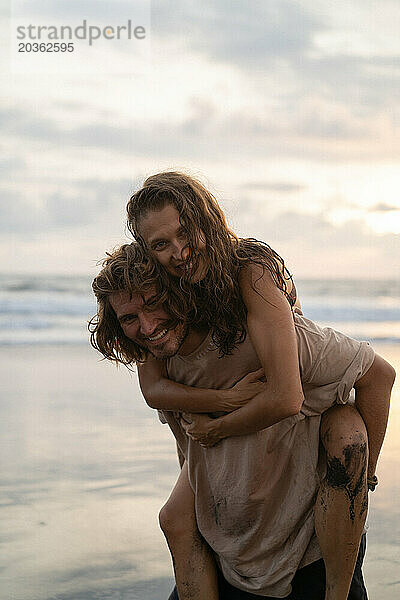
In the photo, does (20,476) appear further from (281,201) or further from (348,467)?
(281,201)

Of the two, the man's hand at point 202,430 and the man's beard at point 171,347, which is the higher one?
the man's beard at point 171,347

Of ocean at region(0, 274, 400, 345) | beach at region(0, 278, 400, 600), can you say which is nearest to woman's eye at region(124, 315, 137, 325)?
beach at region(0, 278, 400, 600)

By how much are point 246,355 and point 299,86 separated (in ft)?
58.2

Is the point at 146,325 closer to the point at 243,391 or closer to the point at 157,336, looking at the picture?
the point at 157,336

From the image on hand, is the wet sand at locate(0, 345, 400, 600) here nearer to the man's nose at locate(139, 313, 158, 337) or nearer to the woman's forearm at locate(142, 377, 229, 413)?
the woman's forearm at locate(142, 377, 229, 413)

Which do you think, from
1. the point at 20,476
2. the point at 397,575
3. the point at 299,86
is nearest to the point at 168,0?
the point at 299,86

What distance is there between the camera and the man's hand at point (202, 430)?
2900 millimetres

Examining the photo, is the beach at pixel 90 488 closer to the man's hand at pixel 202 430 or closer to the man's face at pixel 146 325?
the man's hand at pixel 202 430

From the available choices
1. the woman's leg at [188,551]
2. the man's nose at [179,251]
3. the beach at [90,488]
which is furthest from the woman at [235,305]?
the beach at [90,488]

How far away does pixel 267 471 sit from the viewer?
2967mm

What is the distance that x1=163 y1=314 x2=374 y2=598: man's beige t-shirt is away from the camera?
286cm

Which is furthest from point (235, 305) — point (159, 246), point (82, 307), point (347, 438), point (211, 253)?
point (82, 307)

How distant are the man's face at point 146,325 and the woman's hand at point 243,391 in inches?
8.2

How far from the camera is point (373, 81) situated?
19.0 metres
